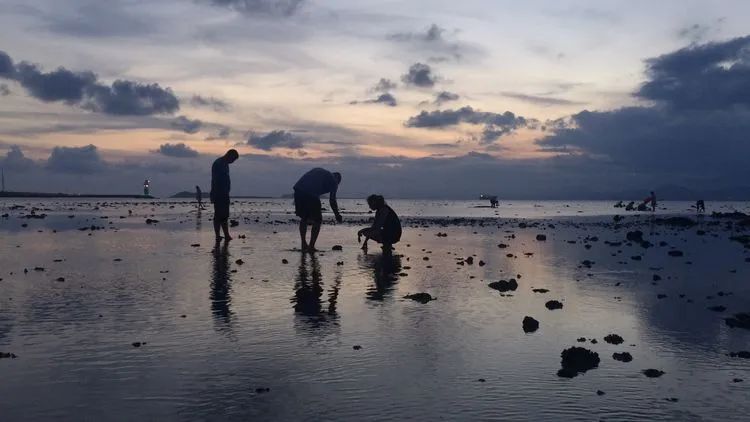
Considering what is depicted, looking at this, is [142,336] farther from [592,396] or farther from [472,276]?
[472,276]

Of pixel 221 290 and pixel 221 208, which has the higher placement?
pixel 221 208

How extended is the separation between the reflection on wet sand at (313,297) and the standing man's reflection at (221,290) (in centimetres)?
108

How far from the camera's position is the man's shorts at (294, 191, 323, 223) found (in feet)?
66.2

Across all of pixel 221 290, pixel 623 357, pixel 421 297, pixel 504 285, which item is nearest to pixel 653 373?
pixel 623 357

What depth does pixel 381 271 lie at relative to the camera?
1588 centimetres

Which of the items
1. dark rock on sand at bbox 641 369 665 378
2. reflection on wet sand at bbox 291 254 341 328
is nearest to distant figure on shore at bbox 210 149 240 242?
reflection on wet sand at bbox 291 254 341 328

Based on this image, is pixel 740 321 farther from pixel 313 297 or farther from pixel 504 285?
pixel 313 297

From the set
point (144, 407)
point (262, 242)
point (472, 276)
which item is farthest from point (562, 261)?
point (144, 407)

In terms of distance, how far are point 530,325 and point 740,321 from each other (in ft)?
10.4

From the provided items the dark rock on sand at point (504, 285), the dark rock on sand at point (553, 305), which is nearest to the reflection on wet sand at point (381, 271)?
the dark rock on sand at point (504, 285)

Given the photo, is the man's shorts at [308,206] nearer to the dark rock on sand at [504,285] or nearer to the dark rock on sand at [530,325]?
the dark rock on sand at [504,285]

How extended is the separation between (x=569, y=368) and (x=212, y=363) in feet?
12.4

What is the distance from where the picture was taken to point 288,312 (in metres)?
10.3

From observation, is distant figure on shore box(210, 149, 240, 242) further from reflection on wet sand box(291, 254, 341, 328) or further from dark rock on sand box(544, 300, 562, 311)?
dark rock on sand box(544, 300, 562, 311)
